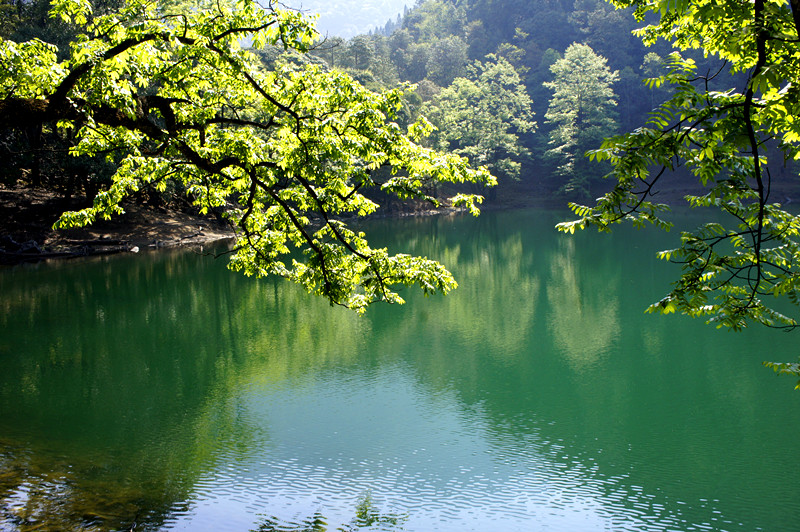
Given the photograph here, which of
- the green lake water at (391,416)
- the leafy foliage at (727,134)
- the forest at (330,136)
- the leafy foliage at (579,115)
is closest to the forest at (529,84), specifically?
the leafy foliage at (579,115)

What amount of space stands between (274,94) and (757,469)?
287 inches

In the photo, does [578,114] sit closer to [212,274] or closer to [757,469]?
[212,274]

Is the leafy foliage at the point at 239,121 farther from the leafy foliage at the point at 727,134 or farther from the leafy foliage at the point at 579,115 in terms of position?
the leafy foliage at the point at 579,115

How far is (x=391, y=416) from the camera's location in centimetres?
939

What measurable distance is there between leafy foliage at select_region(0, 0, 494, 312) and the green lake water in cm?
256

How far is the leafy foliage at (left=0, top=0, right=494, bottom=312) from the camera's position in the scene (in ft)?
17.4

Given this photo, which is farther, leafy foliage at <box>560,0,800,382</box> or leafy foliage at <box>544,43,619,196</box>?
leafy foliage at <box>544,43,619,196</box>

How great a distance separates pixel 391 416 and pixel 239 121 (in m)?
5.27

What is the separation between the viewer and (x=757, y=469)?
7.29 metres

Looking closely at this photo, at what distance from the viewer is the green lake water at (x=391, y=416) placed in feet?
21.8

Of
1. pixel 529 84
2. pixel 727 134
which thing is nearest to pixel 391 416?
pixel 727 134

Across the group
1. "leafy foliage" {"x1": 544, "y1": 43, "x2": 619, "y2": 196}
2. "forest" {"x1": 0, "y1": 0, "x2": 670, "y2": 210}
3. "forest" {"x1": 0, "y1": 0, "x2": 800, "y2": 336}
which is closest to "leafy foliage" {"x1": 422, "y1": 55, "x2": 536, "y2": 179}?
"forest" {"x1": 0, "y1": 0, "x2": 670, "y2": 210}

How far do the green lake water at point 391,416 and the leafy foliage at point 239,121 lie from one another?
2.56 metres

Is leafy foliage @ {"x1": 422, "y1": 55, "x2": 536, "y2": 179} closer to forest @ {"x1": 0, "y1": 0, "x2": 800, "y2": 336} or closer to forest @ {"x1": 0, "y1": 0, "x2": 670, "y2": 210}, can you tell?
forest @ {"x1": 0, "y1": 0, "x2": 670, "y2": 210}
